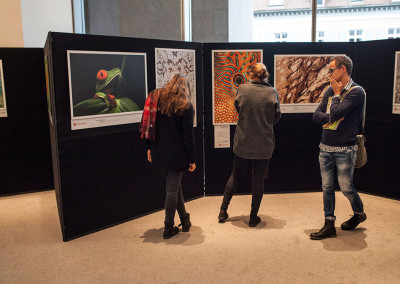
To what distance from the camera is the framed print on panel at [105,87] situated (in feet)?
12.1

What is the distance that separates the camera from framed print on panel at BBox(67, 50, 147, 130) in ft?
12.1

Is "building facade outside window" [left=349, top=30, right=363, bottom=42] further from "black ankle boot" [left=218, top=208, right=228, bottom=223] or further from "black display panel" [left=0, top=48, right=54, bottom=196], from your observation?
"black display panel" [left=0, top=48, right=54, bottom=196]

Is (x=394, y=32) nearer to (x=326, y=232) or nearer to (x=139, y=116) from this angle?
(x=326, y=232)

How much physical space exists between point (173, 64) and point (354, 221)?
248 cm

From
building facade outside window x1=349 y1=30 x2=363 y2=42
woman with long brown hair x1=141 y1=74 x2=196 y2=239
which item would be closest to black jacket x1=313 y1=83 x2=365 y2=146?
woman with long brown hair x1=141 y1=74 x2=196 y2=239

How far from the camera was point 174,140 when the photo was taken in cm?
350

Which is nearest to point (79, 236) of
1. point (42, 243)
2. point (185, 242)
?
point (42, 243)

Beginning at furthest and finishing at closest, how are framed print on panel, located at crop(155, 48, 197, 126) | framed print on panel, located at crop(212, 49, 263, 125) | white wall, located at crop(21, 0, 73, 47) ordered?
white wall, located at crop(21, 0, 73, 47) → framed print on panel, located at crop(212, 49, 263, 125) → framed print on panel, located at crop(155, 48, 197, 126)

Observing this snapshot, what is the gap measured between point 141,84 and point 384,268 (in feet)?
9.17

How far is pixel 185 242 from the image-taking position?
371cm

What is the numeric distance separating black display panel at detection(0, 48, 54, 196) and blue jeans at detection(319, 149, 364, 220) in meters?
3.71

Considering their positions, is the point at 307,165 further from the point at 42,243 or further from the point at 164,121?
the point at 42,243

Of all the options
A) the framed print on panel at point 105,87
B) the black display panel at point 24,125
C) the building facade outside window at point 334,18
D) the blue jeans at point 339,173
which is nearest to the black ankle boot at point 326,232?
the blue jeans at point 339,173

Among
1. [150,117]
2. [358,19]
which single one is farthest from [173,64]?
[358,19]
